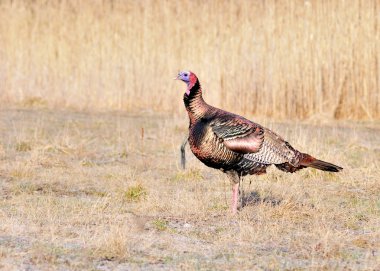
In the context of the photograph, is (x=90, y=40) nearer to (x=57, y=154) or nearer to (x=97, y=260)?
(x=57, y=154)

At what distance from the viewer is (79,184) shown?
10.3 metres

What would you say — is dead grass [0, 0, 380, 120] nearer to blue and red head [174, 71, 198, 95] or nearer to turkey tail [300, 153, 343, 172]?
turkey tail [300, 153, 343, 172]

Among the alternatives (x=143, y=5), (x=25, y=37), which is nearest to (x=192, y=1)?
(x=143, y=5)

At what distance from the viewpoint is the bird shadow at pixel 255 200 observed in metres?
9.17

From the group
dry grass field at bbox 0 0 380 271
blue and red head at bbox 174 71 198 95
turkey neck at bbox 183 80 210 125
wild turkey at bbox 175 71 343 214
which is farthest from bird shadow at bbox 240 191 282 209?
blue and red head at bbox 174 71 198 95

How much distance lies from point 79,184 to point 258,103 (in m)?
6.76

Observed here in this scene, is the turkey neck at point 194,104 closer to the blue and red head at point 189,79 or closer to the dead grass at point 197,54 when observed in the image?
A: the blue and red head at point 189,79

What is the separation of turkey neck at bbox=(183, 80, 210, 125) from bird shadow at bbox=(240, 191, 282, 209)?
3.83 feet

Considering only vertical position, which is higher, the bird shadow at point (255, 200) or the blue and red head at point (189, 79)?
the blue and red head at point (189, 79)

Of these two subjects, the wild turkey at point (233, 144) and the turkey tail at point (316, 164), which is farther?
the turkey tail at point (316, 164)

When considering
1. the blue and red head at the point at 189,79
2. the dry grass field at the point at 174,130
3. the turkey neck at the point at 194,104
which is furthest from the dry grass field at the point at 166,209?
the blue and red head at the point at 189,79

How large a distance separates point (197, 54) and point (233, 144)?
9.24 metres

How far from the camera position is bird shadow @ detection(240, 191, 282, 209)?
30.1 ft

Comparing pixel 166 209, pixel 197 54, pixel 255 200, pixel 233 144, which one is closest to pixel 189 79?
pixel 233 144
